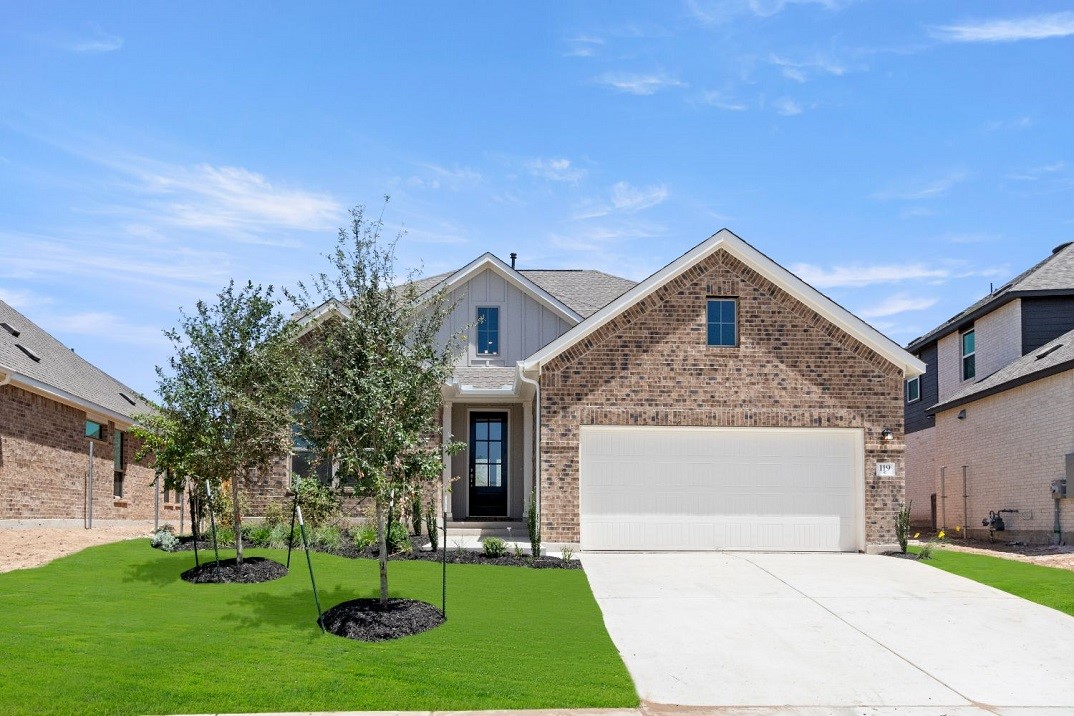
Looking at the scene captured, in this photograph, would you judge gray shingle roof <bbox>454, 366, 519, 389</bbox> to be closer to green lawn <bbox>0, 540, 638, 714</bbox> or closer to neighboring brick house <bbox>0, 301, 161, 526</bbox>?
green lawn <bbox>0, 540, 638, 714</bbox>

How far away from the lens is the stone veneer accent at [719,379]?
1823 centimetres

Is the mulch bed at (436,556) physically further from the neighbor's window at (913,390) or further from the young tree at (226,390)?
the neighbor's window at (913,390)

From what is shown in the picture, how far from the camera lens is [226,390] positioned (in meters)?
15.0

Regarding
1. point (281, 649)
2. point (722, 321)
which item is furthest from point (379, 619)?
point (722, 321)

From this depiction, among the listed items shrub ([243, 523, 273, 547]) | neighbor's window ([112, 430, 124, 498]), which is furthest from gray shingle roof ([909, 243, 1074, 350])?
neighbor's window ([112, 430, 124, 498])

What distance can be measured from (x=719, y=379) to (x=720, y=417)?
0.70 m

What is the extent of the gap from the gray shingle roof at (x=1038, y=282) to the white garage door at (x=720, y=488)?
9715 mm

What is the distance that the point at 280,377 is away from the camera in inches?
597

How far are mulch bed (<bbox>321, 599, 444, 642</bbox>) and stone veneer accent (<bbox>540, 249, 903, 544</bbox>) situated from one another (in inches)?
232

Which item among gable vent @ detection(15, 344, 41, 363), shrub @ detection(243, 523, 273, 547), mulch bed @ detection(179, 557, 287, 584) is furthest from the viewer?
gable vent @ detection(15, 344, 41, 363)

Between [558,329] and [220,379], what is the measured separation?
926cm

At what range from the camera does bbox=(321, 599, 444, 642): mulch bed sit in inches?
454

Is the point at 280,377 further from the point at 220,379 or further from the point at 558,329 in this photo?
the point at 558,329

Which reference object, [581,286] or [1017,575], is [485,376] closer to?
[581,286]
